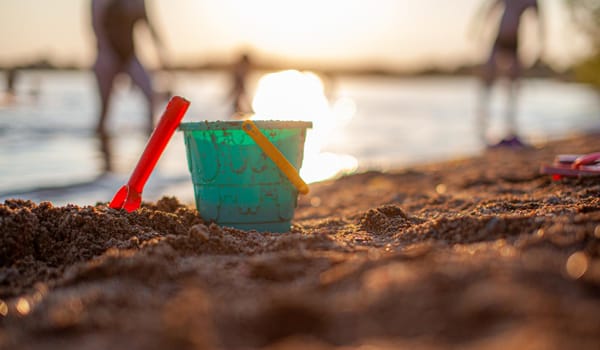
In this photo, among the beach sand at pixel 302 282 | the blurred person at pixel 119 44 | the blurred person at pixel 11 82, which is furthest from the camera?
the blurred person at pixel 11 82

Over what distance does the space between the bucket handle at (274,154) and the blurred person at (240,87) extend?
10.9m

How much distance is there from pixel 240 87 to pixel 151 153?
11.2m

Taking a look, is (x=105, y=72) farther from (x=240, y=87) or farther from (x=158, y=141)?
(x=240, y=87)

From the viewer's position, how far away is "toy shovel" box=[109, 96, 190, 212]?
10.0 feet

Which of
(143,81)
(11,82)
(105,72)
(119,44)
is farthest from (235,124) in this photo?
(11,82)

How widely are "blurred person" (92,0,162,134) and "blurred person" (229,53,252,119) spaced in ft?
21.7

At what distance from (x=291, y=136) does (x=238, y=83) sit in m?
11.4

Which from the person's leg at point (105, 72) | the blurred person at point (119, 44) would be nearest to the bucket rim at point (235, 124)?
the blurred person at point (119, 44)

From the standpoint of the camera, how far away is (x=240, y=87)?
1407 centimetres

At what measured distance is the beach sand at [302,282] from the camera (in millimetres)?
1356

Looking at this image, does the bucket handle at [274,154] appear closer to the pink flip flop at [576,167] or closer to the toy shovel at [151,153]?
the toy shovel at [151,153]

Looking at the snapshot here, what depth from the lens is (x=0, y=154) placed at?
676cm

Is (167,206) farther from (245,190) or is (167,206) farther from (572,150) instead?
(572,150)

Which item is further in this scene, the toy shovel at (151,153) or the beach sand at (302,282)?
the toy shovel at (151,153)
